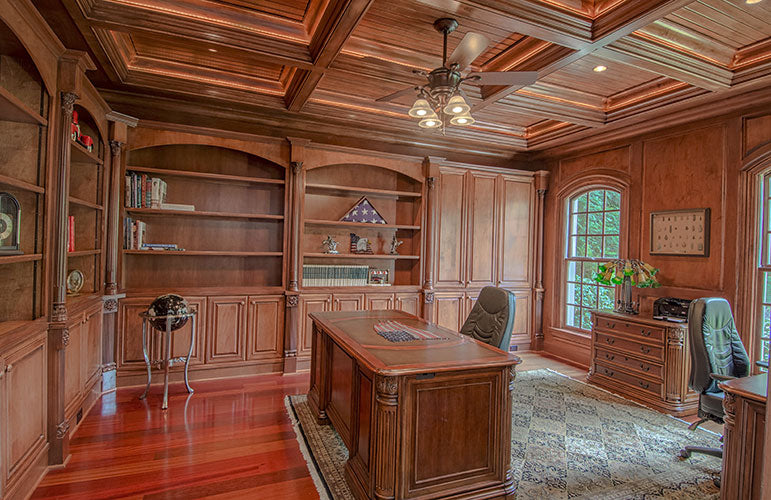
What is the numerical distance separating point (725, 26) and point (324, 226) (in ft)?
13.1

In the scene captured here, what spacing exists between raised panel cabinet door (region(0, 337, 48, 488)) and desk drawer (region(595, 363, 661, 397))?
15.3 feet

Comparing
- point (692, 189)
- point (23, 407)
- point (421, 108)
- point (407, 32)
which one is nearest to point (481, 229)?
point (692, 189)

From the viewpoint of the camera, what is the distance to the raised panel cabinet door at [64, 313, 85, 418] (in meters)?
2.97

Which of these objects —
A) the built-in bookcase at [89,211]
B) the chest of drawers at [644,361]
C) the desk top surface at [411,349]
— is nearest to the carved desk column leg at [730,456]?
the desk top surface at [411,349]

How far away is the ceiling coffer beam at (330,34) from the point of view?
→ 248 cm

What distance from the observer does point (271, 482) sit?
2.51m

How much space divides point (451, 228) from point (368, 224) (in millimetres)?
1142

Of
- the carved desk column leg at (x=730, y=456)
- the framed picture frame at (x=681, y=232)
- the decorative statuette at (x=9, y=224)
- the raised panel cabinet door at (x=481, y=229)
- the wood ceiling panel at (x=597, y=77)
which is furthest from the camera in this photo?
the raised panel cabinet door at (x=481, y=229)

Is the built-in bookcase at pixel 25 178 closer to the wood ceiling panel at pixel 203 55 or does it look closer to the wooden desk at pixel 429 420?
the wood ceiling panel at pixel 203 55

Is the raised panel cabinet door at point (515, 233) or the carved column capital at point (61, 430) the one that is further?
the raised panel cabinet door at point (515, 233)

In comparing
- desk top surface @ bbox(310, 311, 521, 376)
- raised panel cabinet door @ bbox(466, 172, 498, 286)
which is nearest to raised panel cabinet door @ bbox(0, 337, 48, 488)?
desk top surface @ bbox(310, 311, 521, 376)

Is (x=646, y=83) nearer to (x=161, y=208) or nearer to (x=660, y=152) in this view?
(x=660, y=152)

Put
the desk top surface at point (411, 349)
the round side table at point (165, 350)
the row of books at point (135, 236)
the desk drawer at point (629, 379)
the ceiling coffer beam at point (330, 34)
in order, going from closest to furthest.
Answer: the desk top surface at point (411, 349) < the ceiling coffer beam at point (330, 34) < the round side table at point (165, 350) < the desk drawer at point (629, 379) < the row of books at point (135, 236)

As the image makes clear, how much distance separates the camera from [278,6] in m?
2.81
